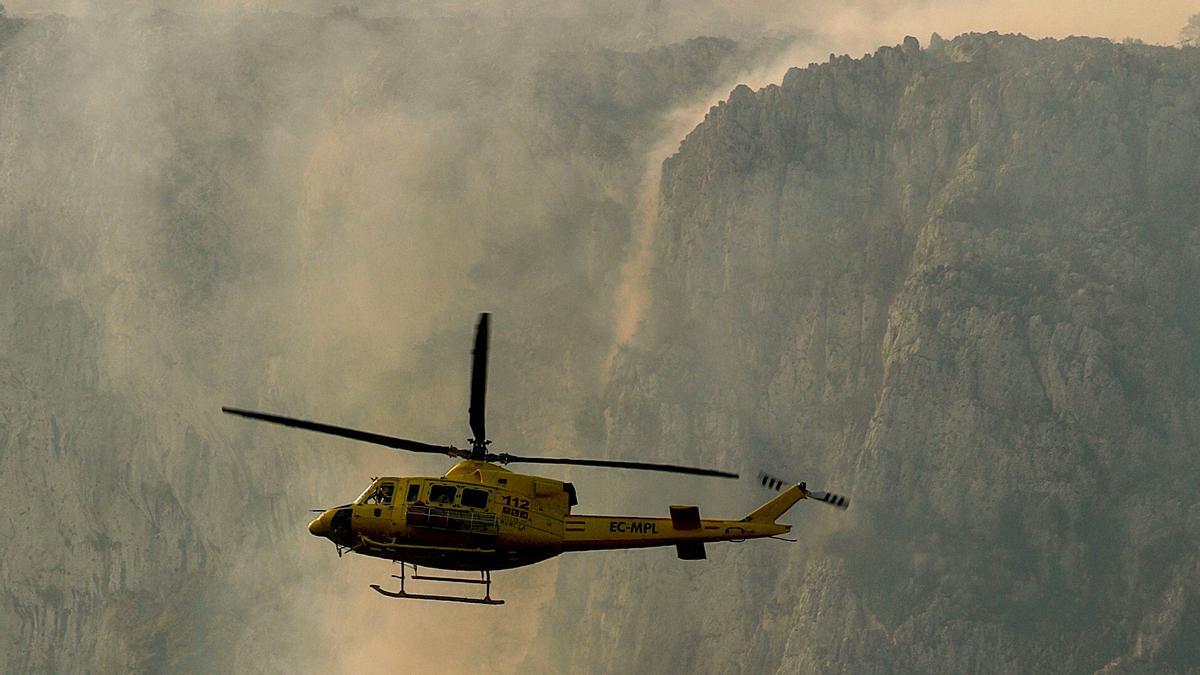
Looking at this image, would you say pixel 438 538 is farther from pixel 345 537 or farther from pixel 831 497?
pixel 831 497

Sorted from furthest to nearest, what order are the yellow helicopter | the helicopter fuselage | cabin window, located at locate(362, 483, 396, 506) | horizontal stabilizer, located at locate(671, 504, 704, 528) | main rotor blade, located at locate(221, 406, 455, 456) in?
horizontal stabilizer, located at locate(671, 504, 704, 528), cabin window, located at locate(362, 483, 396, 506), the helicopter fuselage, the yellow helicopter, main rotor blade, located at locate(221, 406, 455, 456)

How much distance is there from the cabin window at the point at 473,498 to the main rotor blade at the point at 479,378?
2.84 metres

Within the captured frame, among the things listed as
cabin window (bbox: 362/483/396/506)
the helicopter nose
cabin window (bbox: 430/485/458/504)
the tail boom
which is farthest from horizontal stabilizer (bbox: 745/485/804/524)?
the helicopter nose

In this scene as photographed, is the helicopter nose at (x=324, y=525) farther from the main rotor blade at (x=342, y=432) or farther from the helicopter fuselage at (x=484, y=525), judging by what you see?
the main rotor blade at (x=342, y=432)

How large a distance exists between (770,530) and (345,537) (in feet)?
67.7

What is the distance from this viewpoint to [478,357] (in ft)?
334

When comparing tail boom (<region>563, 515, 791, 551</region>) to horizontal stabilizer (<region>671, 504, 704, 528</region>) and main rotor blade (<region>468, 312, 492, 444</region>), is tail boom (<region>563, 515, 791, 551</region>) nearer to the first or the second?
horizontal stabilizer (<region>671, 504, 704, 528</region>)

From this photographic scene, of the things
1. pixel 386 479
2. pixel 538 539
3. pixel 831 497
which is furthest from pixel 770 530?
pixel 386 479

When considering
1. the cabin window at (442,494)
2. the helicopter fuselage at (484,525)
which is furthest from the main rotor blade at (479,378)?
the cabin window at (442,494)

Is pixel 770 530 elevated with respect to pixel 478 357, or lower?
lower

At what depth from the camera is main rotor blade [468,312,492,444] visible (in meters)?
100

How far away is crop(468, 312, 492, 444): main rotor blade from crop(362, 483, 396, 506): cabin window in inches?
192

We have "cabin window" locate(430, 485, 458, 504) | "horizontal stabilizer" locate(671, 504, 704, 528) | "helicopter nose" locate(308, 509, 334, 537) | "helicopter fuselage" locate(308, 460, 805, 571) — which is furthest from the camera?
"horizontal stabilizer" locate(671, 504, 704, 528)

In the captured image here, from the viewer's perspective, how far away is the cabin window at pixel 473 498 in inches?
4117
